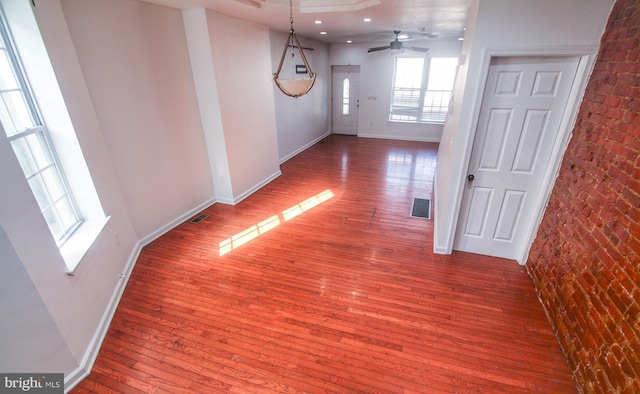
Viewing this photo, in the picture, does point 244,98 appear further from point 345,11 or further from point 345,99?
point 345,99

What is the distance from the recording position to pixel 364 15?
4125 mm

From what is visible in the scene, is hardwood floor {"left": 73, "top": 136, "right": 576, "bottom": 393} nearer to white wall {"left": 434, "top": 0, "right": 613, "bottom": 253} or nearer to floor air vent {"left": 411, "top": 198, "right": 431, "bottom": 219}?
floor air vent {"left": 411, "top": 198, "right": 431, "bottom": 219}

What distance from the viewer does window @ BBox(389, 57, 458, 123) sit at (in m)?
7.63

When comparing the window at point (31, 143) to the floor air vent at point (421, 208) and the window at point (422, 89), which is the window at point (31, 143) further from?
the window at point (422, 89)

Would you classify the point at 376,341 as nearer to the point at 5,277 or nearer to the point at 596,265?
the point at 596,265

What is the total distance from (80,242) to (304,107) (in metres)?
5.86

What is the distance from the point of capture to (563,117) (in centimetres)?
254

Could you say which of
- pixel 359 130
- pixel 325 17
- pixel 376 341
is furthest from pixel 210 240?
pixel 359 130

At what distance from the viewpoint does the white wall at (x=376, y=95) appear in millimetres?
8109

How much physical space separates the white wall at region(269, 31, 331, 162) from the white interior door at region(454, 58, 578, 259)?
4.11m

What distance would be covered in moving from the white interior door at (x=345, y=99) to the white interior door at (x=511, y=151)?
6428 millimetres

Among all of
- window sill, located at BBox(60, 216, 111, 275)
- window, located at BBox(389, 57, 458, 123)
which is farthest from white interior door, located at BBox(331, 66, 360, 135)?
window sill, located at BBox(60, 216, 111, 275)

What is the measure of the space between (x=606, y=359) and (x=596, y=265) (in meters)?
0.56

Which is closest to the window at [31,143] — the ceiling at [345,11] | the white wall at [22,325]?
the white wall at [22,325]
